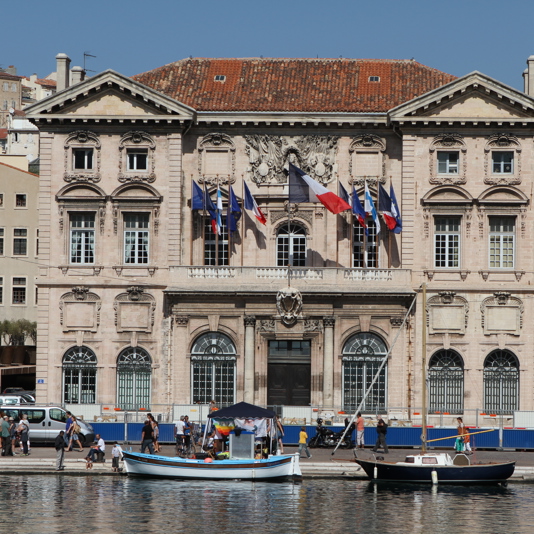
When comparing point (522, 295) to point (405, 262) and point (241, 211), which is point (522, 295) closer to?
point (405, 262)

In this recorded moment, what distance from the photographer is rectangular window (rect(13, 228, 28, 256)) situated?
328 feet

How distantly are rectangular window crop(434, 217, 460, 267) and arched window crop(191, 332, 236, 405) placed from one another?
11368mm

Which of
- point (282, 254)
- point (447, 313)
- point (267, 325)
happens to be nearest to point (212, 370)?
point (267, 325)

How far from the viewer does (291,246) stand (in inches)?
2628

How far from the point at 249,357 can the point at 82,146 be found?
13.7 meters

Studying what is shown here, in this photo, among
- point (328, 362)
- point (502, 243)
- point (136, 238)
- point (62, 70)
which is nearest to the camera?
point (328, 362)

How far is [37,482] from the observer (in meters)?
49.2

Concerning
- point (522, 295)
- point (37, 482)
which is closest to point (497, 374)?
point (522, 295)

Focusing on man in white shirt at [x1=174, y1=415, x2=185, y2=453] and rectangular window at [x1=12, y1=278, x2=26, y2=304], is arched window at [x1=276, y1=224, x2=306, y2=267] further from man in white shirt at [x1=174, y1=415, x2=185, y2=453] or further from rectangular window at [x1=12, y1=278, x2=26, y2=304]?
rectangular window at [x1=12, y1=278, x2=26, y2=304]

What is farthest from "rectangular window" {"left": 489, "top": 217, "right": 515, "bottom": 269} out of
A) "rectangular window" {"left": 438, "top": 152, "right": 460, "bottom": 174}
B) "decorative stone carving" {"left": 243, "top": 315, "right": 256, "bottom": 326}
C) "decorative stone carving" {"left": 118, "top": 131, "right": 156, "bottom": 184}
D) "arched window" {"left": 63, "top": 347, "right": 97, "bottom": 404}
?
"arched window" {"left": 63, "top": 347, "right": 97, "bottom": 404}

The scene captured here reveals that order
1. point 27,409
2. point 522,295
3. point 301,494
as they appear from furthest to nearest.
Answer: point 522,295, point 27,409, point 301,494

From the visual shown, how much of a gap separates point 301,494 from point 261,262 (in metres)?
21.6

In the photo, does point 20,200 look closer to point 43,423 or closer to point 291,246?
point 291,246

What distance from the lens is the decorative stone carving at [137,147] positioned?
66.3 metres
